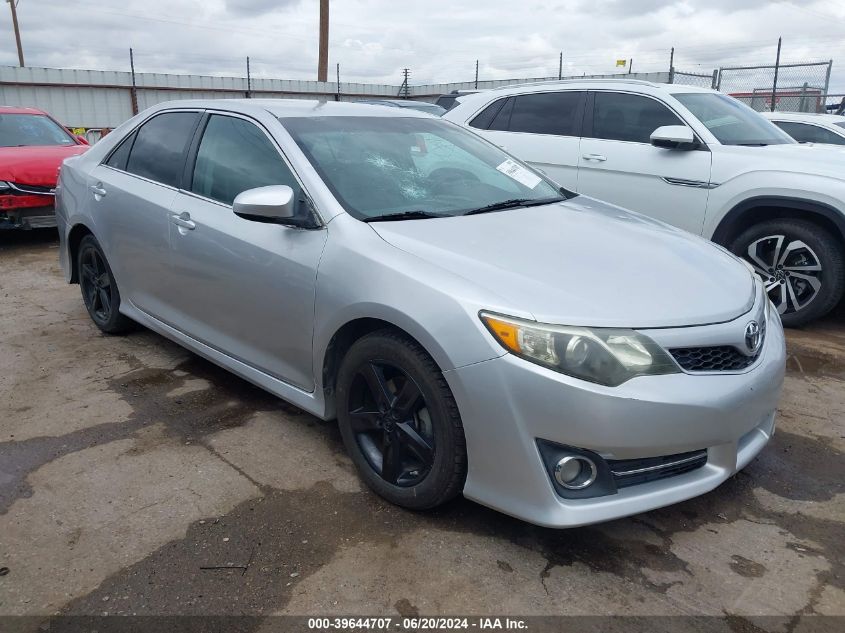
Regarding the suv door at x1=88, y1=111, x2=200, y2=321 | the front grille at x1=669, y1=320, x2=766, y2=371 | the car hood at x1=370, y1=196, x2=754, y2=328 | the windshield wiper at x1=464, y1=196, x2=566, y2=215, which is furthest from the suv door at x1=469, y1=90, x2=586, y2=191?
the front grille at x1=669, y1=320, x2=766, y2=371

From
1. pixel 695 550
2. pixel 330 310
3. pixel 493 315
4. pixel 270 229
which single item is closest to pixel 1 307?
pixel 270 229

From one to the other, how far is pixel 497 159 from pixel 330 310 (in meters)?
1.55

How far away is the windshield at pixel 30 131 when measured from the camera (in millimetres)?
Answer: 8141

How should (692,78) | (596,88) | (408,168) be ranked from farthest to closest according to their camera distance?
(692,78), (596,88), (408,168)

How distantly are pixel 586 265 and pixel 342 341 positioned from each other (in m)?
1.00

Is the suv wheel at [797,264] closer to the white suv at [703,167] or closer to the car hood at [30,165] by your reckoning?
the white suv at [703,167]

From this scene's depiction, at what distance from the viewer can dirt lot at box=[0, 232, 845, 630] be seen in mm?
2246

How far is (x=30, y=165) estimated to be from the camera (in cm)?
739

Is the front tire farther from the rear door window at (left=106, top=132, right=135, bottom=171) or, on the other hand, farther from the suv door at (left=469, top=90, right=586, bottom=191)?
the suv door at (left=469, top=90, right=586, bottom=191)

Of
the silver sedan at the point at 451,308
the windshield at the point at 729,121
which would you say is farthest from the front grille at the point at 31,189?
the windshield at the point at 729,121

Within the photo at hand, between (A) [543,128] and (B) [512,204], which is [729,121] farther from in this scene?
(B) [512,204]

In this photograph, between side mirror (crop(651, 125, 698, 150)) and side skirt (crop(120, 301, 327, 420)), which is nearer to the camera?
side skirt (crop(120, 301, 327, 420))

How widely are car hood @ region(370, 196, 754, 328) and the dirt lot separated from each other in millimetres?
821

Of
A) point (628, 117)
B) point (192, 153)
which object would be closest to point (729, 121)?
point (628, 117)
